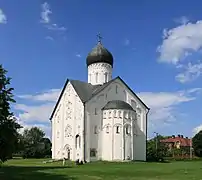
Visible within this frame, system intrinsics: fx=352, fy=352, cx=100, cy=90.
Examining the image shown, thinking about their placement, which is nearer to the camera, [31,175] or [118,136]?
[31,175]

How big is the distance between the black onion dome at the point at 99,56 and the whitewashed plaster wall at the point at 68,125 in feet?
23.4

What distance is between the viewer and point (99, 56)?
7100 centimetres

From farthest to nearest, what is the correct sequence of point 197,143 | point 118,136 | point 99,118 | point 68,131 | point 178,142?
point 178,142, point 197,143, point 68,131, point 99,118, point 118,136

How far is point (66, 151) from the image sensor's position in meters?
66.4

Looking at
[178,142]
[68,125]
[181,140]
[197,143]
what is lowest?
[178,142]

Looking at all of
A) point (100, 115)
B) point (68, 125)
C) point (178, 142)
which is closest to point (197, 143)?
point (178, 142)

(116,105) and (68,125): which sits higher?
(116,105)

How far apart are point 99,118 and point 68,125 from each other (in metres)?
6.85

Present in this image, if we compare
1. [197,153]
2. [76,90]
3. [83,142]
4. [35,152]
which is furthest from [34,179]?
[197,153]

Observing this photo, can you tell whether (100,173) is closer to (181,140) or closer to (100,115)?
(100,115)

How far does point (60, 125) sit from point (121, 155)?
15.1 meters

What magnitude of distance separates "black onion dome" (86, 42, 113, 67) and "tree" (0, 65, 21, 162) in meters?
41.3

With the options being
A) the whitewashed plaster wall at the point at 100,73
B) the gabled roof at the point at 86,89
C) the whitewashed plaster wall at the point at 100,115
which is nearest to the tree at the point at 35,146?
the gabled roof at the point at 86,89

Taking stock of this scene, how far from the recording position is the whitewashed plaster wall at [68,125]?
209 feet
